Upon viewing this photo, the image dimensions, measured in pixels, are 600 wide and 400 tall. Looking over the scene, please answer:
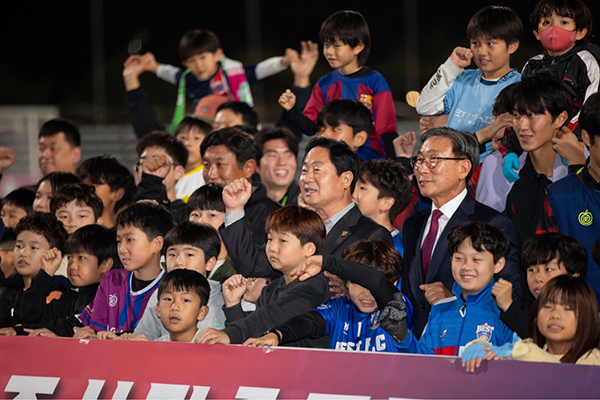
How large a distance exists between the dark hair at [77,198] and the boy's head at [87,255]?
0.66 metres

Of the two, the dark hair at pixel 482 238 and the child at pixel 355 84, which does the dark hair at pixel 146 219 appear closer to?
the child at pixel 355 84

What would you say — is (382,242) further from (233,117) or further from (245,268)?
(233,117)

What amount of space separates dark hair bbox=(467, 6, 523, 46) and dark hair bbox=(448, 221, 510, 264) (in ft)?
6.02

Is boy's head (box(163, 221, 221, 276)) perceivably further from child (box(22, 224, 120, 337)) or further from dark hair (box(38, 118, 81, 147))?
dark hair (box(38, 118, 81, 147))

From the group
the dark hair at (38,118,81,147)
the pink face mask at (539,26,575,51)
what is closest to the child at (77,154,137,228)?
the dark hair at (38,118,81,147)

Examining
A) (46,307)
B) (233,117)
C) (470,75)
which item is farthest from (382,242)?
(233,117)

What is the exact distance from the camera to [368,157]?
6395 mm

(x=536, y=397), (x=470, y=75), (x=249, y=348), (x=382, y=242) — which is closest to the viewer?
(x=536, y=397)

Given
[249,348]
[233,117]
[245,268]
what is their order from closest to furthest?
[249,348] → [245,268] → [233,117]

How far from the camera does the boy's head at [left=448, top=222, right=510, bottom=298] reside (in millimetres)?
4047

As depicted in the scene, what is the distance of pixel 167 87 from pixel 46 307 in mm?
7923

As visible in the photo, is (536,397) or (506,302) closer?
(536,397)

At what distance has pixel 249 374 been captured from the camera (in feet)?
11.8

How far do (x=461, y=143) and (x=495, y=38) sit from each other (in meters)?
1.20
